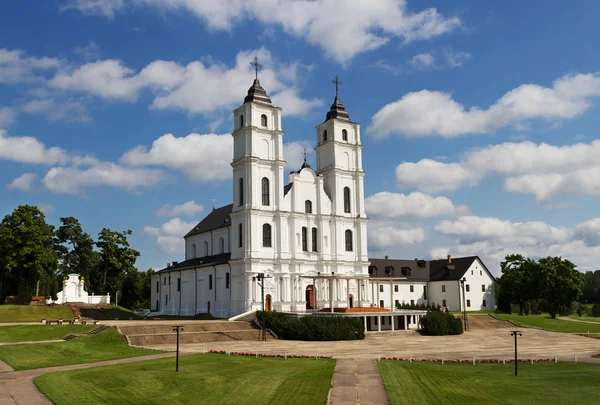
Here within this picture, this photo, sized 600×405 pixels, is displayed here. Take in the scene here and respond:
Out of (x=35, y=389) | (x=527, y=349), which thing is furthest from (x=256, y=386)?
(x=527, y=349)

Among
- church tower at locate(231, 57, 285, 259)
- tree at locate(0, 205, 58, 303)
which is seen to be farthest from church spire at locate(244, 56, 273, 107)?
tree at locate(0, 205, 58, 303)

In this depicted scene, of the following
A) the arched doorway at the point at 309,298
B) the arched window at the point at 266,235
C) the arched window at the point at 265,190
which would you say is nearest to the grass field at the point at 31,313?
the arched window at the point at 266,235

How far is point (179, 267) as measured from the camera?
74.2 metres

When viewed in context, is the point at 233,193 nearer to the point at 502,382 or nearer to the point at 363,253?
the point at 363,253

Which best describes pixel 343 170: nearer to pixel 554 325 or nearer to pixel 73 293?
pixel 554 325

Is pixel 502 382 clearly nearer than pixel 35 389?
→ No

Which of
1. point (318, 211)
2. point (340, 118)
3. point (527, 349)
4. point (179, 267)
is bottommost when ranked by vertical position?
point (527, 349)

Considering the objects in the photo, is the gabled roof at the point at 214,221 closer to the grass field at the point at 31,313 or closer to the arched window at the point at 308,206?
the arched window at the point at 308,206

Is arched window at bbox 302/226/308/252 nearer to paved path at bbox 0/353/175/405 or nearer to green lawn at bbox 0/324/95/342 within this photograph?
green lawn at bbox 0/324/95/342

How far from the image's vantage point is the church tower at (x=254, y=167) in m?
59.3

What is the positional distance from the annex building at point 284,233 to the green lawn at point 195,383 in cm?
2680

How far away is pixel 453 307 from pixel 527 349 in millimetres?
38023

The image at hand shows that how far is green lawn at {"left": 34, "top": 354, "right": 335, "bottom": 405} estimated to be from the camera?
20250 millimetres

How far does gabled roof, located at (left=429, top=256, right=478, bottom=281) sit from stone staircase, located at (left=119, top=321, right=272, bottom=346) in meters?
37.1
